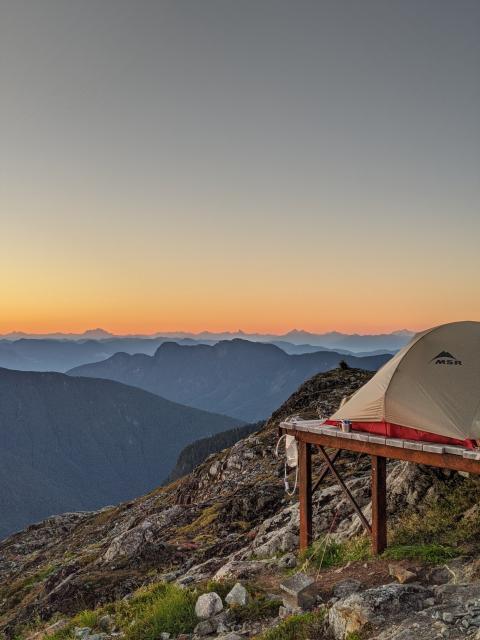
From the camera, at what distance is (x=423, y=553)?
11844 millimetres

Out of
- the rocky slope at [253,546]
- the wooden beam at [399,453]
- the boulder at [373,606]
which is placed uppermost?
the wooden beam at [399,453]

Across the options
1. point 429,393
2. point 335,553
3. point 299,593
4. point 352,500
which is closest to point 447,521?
point 352,500

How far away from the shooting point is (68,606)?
19.1m

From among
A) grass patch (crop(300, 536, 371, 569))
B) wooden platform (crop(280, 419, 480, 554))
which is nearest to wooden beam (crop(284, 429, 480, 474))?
wooden platform (crop(280, 419, 480, 554))

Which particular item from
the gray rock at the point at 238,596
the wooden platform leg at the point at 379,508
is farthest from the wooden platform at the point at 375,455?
the gray rock at the point at 238,596

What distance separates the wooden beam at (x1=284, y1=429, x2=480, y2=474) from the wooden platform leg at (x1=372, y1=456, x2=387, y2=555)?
0.34m

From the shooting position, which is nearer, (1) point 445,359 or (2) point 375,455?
(2) point 375,455

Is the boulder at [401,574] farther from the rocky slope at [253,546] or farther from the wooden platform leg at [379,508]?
the wooden platform leg at [379,508]

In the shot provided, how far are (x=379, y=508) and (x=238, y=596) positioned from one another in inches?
144

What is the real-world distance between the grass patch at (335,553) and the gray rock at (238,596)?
7.38ft

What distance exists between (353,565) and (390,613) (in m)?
3.59

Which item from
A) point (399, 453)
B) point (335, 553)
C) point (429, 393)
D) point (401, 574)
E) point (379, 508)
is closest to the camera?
point (401, 574)

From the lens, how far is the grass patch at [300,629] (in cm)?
945

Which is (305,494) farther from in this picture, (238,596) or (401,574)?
(401,574)
